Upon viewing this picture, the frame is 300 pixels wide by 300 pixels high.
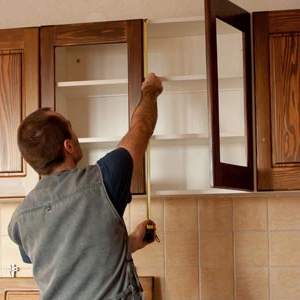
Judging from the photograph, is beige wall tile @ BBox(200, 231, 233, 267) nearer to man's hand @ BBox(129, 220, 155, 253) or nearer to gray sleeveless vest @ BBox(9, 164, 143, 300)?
man's hand @ BBox(129, 220, 155, 253)

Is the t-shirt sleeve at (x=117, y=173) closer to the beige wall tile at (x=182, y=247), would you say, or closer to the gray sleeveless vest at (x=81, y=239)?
the gray sleeveless vest at (x=81, y=239)

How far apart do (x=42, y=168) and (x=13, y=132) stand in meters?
0.47

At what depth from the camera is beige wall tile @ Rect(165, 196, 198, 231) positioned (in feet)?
6.97

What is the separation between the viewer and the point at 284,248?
2.07 meters

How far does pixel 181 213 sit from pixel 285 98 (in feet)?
1.97

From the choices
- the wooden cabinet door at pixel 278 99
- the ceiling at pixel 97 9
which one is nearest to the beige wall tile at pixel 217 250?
the wooden cabinet door at pixel 278 99

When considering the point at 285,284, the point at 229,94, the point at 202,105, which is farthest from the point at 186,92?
the point at 285,284

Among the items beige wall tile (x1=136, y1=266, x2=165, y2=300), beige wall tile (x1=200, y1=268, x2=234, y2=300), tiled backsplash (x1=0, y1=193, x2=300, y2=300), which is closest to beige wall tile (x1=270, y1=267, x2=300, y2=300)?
tiled backsplash (x1=0, y1=193, x2=300, y2=300)

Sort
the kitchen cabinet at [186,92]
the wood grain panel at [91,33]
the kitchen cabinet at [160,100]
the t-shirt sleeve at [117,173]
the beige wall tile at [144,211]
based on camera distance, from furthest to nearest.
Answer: the beige wall tile at [144,211]
the kitchen cabinet at [160,100]
the wood grain panel at [91,33]
the kitchen cabinet at [186,92]
the t-shirt sleeve at [117,173]

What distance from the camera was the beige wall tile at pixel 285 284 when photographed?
2.06 m

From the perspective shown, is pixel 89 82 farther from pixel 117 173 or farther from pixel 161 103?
pixel 117 173

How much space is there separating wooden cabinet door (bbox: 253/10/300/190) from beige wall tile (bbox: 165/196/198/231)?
383mm

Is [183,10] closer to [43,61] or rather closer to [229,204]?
[43,61]

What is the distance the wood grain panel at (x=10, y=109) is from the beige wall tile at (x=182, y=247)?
0.62 meters
